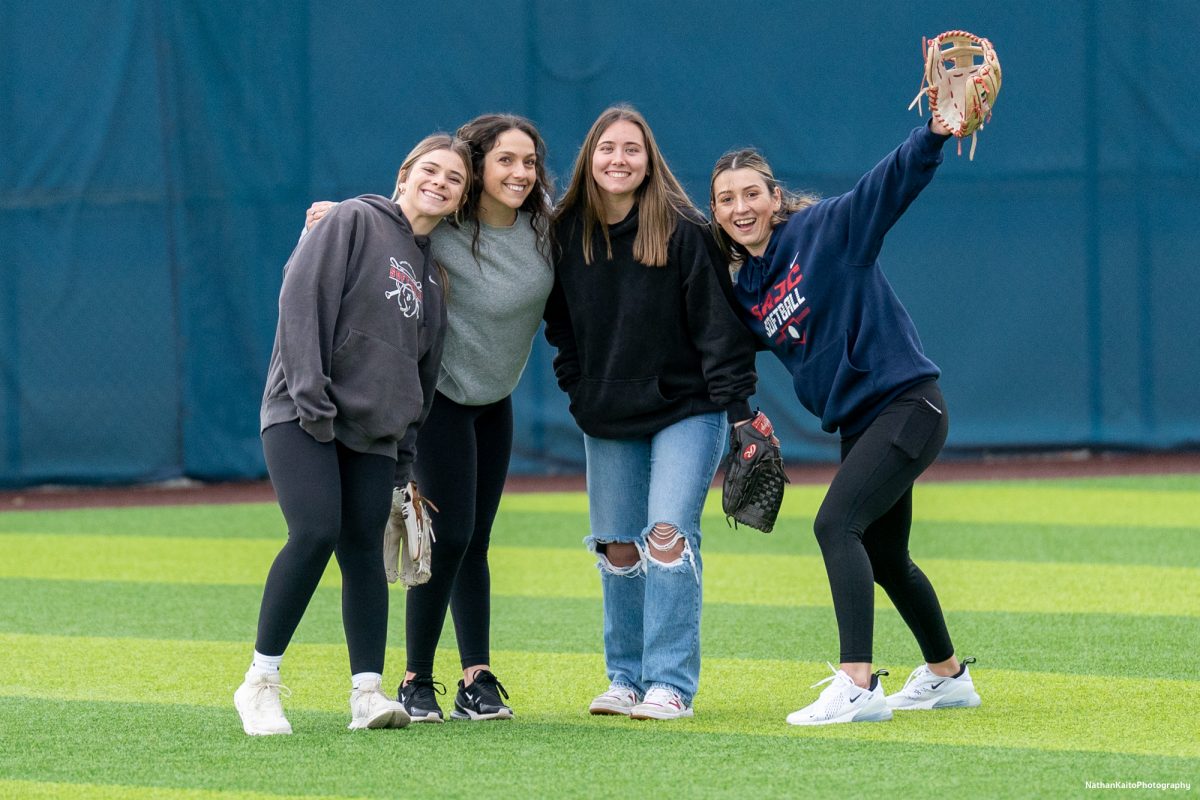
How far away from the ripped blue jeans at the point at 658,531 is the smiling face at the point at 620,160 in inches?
30.0

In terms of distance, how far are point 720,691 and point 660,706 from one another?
0.64 meters

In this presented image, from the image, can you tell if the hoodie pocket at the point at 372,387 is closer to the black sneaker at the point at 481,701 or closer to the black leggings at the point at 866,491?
the black sneaker at the point at 481,701

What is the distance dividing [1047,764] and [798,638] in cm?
241

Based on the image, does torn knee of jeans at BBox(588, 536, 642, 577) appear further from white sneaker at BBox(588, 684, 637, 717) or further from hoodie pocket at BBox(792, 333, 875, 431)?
hoodie pocket at BBox(792, 333, 875, 431)

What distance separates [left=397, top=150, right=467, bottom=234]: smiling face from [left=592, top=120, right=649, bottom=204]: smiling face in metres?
0.44

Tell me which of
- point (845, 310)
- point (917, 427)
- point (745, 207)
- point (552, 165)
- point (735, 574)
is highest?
point (552, 165)

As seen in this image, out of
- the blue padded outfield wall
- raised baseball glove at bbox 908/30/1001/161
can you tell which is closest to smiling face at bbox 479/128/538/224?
raised baseball glove at bbox 908/30/1001/161

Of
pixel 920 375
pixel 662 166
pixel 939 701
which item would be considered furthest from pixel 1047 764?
pixel 662 166

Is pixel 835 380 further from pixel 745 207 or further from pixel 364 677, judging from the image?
pixel 364 677

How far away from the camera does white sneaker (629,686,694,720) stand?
5.02 metres

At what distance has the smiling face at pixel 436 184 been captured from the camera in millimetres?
4918

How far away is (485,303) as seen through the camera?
16.8 feet

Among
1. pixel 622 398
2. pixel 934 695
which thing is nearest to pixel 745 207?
pixel 622 398

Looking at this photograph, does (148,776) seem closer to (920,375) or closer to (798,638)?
(920,375)
